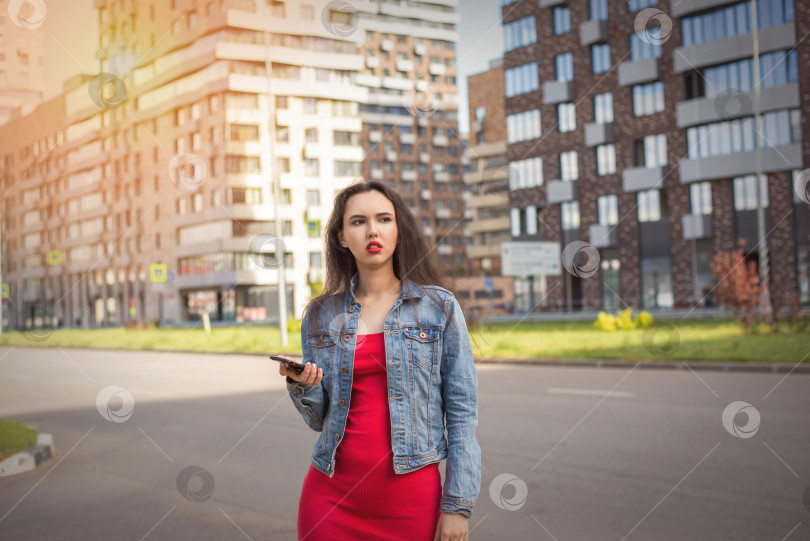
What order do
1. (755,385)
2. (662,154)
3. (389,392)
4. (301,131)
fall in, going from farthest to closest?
1. (301,131)
2. (662,154)
3. (755,385)
4. (389,392)

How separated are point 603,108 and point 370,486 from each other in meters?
42.0

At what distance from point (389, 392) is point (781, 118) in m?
37.6

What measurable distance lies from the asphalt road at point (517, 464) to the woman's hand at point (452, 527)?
2.35 m

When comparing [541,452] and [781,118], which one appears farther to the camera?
[781,118]

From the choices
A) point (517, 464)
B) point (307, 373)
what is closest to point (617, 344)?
point (517, 464)

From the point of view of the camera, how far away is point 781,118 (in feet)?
113

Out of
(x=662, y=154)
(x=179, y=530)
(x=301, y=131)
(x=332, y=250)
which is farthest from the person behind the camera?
(x=301, y=131)

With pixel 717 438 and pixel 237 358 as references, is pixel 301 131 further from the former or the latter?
pixel 717 438

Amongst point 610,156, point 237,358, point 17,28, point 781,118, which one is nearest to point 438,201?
point 610,156

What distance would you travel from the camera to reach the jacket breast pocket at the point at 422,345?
Result: 7.87 ft

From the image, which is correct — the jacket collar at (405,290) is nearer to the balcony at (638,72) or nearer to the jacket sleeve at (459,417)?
the jacket sleeve at (459,417)

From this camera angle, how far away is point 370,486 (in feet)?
7.77

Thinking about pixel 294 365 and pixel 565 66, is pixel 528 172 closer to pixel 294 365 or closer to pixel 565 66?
pixel 565 66

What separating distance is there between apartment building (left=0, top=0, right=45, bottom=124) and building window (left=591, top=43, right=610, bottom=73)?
38.2 meters
